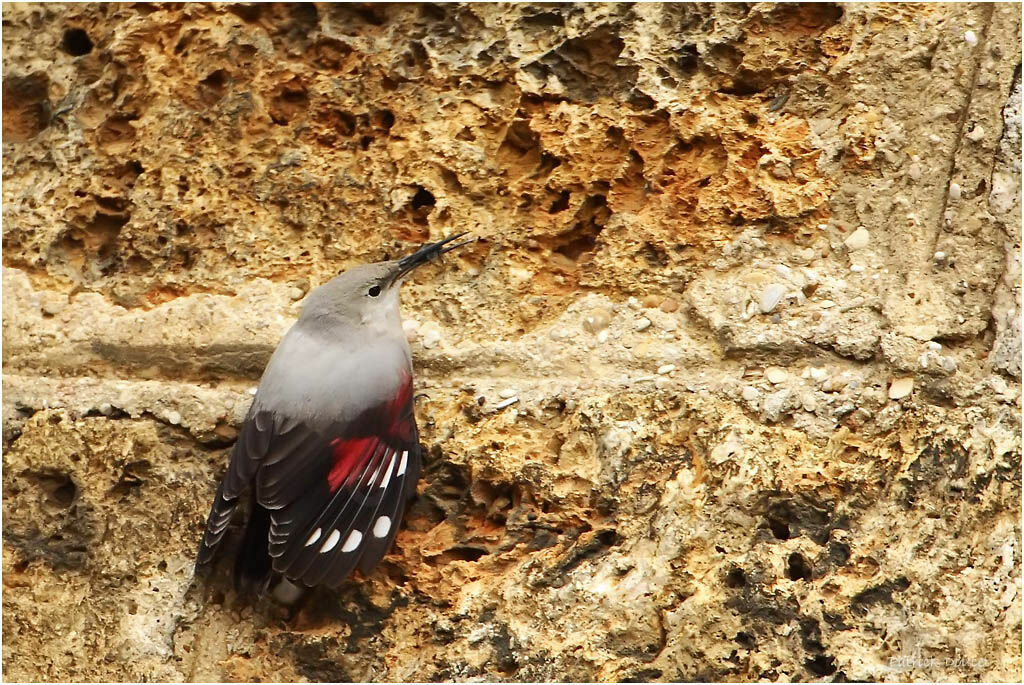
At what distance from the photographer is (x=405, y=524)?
251cm

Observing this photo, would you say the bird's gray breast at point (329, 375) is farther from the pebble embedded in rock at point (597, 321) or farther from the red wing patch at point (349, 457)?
the pebble embedded in rock at point (597, 321)

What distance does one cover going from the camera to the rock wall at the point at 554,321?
2.20 metres

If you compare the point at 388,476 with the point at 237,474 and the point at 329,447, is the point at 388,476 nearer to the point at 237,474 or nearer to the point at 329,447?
the point at 329,447

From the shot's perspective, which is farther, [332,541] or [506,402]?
[506,402]

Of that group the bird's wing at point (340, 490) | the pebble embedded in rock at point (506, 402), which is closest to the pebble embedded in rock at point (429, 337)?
the bird's wing at point (340, 490)

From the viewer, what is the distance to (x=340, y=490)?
8.11 feet

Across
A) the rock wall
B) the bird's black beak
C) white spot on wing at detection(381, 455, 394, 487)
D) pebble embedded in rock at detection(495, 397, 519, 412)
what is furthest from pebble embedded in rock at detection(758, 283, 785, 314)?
white spot on wing at detection(381, 455, 394, 487)

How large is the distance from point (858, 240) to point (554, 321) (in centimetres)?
66

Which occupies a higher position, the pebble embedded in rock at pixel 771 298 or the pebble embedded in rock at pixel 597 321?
the pebble embedded in rock at pixel 771 298

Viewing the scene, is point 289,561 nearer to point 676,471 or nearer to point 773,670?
point 676,471

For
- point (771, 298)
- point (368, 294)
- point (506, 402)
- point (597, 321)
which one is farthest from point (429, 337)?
point (771, 298)

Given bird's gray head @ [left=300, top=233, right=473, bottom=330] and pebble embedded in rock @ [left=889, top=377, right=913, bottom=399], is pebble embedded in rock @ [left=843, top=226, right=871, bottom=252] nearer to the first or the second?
pebble embedded in rock @ [left=889, top=377, right=913, bottom=399]

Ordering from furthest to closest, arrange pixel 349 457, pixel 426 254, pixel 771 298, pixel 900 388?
pixel 426 254, pixel 349 457, pixel 771 298, pixel 900 388

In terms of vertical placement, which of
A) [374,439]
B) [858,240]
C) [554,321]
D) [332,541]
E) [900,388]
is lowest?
[332,541]
